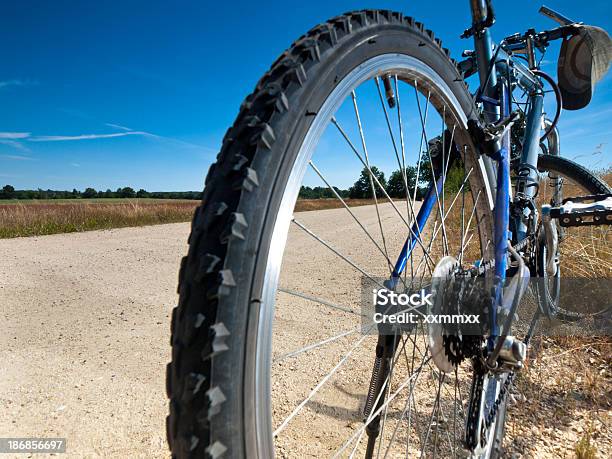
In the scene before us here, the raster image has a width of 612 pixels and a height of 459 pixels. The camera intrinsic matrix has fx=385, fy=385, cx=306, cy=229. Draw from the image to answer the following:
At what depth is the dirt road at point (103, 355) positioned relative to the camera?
150cm

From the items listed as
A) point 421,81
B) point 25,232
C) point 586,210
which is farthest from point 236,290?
point 25,232

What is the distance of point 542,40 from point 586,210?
1.12 m

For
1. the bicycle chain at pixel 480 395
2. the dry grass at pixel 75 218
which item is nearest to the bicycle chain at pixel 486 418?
the bicycle chain at pixel 480 395

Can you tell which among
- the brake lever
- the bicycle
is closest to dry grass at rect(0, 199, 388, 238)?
Answer: the brake lever

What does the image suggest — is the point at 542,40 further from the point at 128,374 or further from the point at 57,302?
the point at 57,302

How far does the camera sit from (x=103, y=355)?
208cm

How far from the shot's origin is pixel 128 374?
190 cm

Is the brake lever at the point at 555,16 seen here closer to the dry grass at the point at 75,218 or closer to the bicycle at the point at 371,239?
the bicycle at the point at 371,239

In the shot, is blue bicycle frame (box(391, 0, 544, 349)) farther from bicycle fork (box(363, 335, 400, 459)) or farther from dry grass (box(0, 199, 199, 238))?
dry grass (box(0, 199, 199, 238))

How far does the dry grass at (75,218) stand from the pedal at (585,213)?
8.48m

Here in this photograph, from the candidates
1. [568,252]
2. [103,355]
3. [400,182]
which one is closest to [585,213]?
[400,182]

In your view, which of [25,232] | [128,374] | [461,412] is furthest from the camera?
[25,232]

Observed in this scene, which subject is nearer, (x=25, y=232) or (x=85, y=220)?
(x=25, y=232)

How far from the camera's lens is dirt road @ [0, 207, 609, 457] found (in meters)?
1.50
